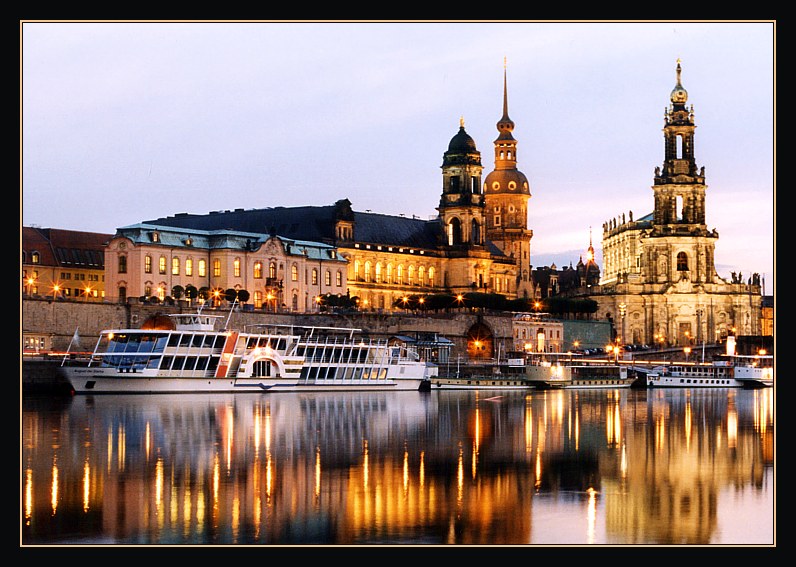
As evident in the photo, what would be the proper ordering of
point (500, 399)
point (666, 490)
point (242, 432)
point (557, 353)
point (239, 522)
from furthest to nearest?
point (557, 353)
point (500, 399)
point (242, 432)
point (666, 490)
point (239, 522)

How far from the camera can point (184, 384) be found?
88.8 meters

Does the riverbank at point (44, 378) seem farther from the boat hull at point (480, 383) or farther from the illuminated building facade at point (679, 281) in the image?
the illuminated building facade at point (679, 281)

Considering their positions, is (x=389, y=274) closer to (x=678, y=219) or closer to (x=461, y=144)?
(x=461, y=144)

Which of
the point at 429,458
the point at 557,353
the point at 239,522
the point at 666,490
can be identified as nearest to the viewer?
the point at 239,522

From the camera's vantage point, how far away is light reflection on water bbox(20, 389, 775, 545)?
35.3m

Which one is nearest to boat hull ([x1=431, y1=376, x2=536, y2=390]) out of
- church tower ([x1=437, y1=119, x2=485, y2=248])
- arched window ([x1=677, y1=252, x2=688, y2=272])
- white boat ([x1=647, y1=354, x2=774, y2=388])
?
white boat ([x1=647, y1=354, x2=774, y2=388])

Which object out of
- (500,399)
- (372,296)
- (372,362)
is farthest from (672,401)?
(372,296)

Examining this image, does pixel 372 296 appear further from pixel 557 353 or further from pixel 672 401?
pixel 672 401

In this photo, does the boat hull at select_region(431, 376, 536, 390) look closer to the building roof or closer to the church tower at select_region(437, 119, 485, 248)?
the building roof

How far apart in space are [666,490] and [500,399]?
52.2m

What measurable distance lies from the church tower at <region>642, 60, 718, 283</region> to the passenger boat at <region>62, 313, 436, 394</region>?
3314 inches

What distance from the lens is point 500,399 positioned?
95500 millimetres

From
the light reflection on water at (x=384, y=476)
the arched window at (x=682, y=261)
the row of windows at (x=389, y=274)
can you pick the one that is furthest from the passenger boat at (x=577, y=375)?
the light reflection on water at (x=384, y=476)

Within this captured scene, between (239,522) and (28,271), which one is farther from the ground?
(28,271)
